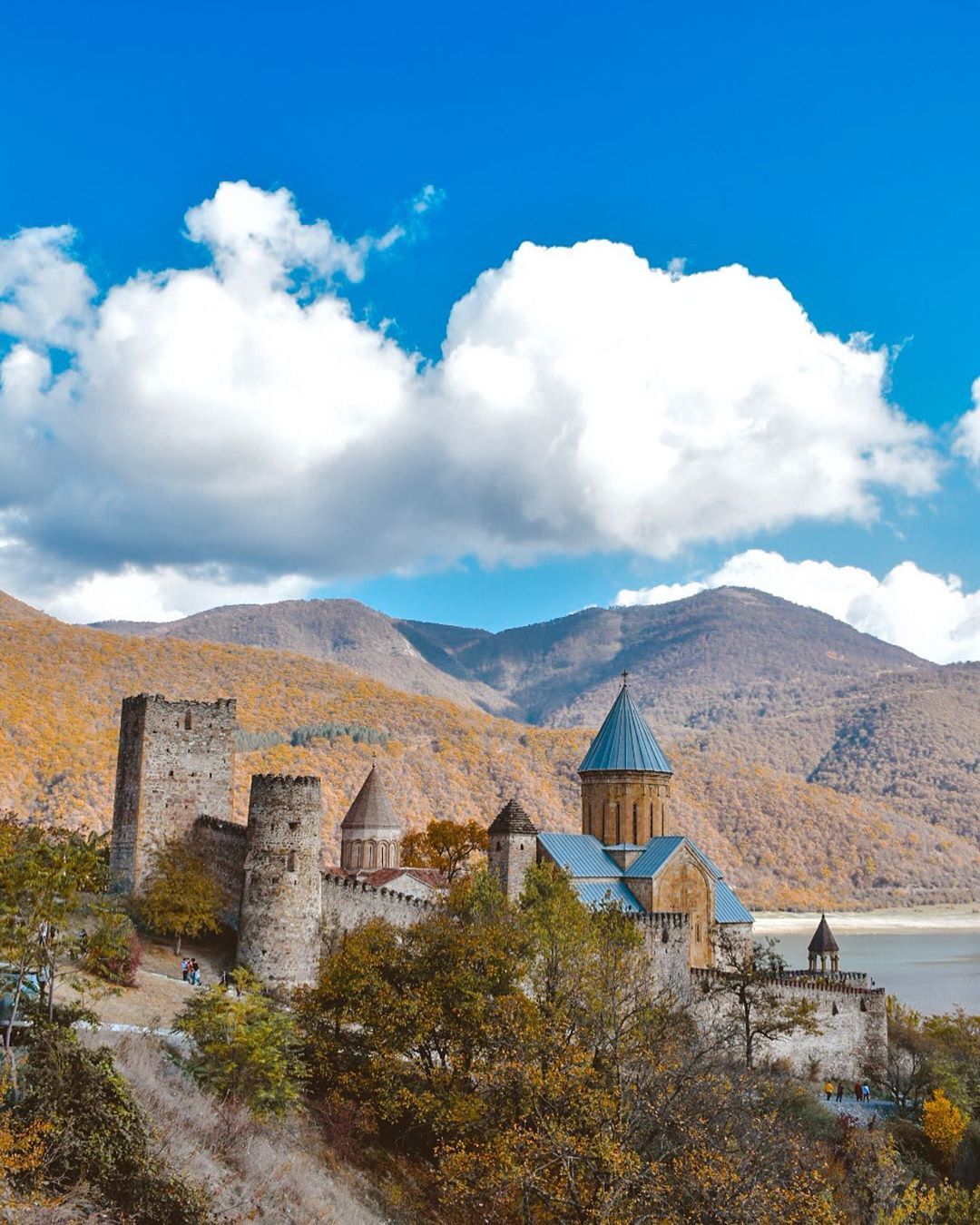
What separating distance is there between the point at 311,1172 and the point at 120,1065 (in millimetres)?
3681

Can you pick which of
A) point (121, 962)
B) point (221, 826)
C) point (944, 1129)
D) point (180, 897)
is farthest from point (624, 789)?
point (121, 962)

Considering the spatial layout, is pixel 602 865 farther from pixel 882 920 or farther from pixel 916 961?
pixel 882 920

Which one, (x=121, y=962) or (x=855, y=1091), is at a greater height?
(x=121, y=962)

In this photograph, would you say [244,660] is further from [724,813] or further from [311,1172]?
[311,1172]

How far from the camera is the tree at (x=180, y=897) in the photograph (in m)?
28.7

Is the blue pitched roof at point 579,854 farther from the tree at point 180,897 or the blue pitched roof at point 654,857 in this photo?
the tree at point 180,897

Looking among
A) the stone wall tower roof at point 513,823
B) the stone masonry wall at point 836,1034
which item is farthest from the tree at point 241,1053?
the stone masonry wall at point 836,1034

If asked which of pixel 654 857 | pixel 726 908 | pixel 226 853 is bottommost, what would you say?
pixel 726 908

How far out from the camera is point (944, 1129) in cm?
3022

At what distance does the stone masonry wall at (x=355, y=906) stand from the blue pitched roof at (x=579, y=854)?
6.97 metres

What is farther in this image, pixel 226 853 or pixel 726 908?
pixel 726 908

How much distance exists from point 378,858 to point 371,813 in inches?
73.4

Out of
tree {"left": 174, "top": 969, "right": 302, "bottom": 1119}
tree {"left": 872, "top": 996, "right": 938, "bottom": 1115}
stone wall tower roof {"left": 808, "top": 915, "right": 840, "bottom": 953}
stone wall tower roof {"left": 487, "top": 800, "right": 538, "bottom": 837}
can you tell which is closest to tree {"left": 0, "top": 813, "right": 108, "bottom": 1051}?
tree {"left": 174, "top": 969, "right": 302, "bottom": 1119}

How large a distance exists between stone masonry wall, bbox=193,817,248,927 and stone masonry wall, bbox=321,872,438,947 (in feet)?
7.43
